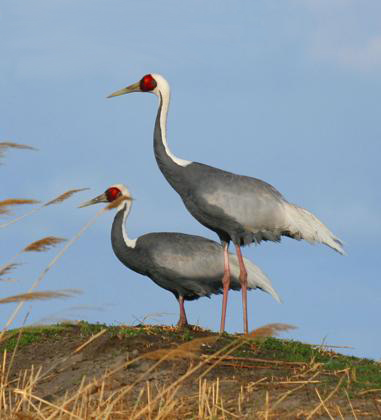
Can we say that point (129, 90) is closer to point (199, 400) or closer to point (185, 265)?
point (185, 265)

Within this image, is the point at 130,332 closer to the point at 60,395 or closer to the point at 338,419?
the point at 60,395

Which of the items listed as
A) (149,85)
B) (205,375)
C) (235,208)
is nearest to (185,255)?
(235,208)

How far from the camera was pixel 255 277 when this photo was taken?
12.3m

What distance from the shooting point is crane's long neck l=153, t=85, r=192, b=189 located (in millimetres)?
11375

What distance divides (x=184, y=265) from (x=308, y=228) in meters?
1.80

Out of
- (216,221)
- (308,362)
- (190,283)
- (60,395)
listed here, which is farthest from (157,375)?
(190,283)

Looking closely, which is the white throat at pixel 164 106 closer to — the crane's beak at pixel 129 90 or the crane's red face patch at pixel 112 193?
the crane's beak at pixel 129 90

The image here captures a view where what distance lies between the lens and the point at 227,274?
37.2 ft

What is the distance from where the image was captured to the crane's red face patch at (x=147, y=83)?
12.8 metres

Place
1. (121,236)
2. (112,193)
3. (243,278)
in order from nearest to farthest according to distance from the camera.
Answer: (243,278) → (121,236) → (112,193)

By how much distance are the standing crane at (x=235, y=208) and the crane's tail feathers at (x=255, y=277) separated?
74cm

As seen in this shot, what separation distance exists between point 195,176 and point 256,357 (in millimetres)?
2844

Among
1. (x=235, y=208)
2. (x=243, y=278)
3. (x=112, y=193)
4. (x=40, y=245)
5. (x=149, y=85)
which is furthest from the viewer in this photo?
(x=112, y=193)

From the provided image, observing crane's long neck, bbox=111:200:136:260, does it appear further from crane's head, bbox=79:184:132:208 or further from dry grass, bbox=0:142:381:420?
dry grass, bbox=0:142:381:420
